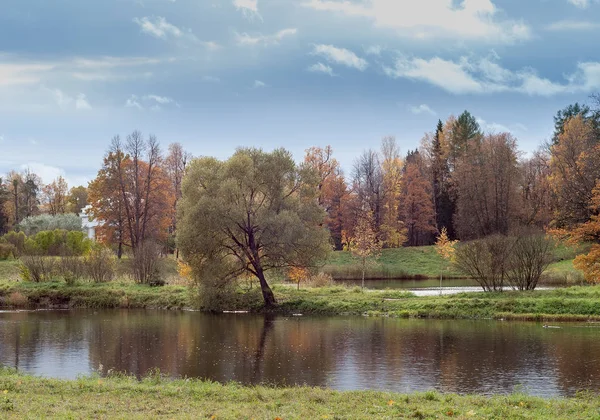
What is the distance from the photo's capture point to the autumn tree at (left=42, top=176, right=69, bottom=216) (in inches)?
4109

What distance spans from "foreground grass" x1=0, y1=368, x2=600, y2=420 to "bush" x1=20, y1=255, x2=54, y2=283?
33717mm

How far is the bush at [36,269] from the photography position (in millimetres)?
45469

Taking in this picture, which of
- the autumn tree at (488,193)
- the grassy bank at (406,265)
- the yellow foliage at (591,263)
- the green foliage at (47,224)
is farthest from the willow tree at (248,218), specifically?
the green foliage at (47,224)

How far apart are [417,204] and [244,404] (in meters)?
68.0

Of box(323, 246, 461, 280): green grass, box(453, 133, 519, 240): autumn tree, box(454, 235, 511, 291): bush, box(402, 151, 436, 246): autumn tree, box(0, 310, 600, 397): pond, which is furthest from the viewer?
box(402, 151, 436, 246): autumn tree

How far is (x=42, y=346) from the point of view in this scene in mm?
24578

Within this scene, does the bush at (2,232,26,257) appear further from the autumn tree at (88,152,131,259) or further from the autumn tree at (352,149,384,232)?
the autumn tree at (352,149,384,232)

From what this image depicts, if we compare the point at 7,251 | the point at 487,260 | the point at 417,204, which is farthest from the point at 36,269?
the point at 417,204

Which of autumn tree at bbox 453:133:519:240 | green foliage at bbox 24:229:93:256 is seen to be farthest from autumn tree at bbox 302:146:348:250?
green foliage at bbox 24:229:93:256

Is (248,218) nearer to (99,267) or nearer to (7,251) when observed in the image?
(99,267)

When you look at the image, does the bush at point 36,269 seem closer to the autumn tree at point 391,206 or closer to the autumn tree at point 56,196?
the autumn tree at point 391,206

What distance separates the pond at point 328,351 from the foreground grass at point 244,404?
333cm

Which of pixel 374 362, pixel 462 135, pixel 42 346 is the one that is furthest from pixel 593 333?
pixel 462 135

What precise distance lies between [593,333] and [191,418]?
21.1 metres
